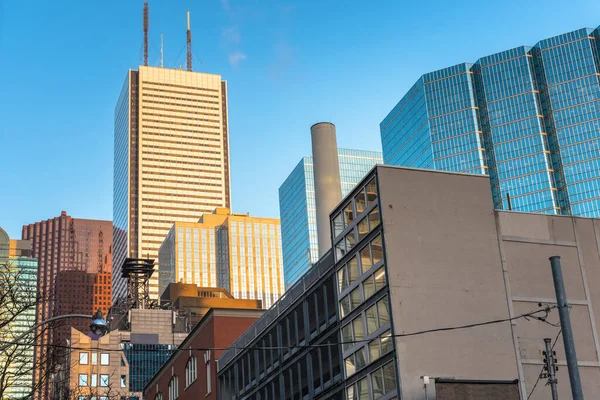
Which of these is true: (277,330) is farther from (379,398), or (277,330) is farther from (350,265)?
(379,398)

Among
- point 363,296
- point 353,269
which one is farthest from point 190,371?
point 363,296

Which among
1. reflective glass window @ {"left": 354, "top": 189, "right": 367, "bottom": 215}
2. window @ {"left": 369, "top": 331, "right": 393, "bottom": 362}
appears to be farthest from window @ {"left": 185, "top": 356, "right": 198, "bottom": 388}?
window @ {"left": 369, "top": 331, "right": 393, "bottom": 362}

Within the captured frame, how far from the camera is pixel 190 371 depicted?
75375 mm

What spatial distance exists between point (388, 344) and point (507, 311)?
6.69 m

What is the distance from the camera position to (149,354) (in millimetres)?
170750

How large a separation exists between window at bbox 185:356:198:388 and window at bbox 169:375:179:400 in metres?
3.97

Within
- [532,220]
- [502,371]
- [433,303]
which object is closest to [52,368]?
[433,303]

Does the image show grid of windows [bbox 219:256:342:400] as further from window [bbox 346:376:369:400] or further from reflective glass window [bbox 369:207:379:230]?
reflective glass window [bbox 369:207:379:230]

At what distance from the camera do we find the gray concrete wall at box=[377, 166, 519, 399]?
40625 mm

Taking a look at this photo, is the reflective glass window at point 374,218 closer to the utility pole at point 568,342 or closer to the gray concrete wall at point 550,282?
the gray concrete wall at point 550,282

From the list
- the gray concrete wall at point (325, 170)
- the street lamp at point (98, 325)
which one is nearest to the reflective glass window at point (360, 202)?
the street lamp at point (98, 325)

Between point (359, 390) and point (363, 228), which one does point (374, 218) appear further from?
point (359, 390)

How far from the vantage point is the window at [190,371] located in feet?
243

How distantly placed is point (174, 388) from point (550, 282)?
4528 centimetres
